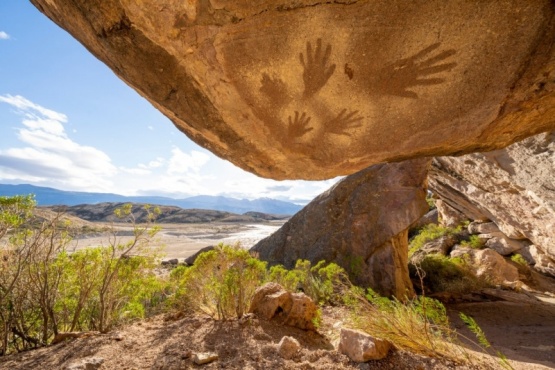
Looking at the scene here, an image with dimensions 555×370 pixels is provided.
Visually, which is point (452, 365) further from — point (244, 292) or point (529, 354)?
point (529, 354)

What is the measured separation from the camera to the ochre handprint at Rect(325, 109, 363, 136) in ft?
7.66

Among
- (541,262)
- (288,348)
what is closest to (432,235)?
(541,262)

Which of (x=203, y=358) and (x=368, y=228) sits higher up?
(x=368, y=228)

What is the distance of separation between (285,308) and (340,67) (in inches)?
117

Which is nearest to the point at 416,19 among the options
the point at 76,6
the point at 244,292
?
the point at 76,6

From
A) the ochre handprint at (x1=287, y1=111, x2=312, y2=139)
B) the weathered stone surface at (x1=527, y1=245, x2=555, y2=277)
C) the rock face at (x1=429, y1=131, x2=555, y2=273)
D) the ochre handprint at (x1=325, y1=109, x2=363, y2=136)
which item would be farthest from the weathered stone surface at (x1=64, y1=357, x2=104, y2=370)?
the weathered stone surface at (x1=527, y1=245, x2=555, y2=277)

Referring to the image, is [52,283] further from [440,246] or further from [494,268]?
[440,246]

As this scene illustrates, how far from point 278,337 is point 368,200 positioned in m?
5.80

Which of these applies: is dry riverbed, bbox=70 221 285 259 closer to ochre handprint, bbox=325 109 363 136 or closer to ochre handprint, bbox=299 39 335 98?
ochre handprint, bbox=325 109 363 136

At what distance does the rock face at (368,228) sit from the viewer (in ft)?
24.6

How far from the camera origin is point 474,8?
167cm

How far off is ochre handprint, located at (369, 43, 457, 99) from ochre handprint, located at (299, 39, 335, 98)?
0.35m

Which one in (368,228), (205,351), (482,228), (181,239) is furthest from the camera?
(181,239)

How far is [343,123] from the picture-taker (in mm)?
2412
